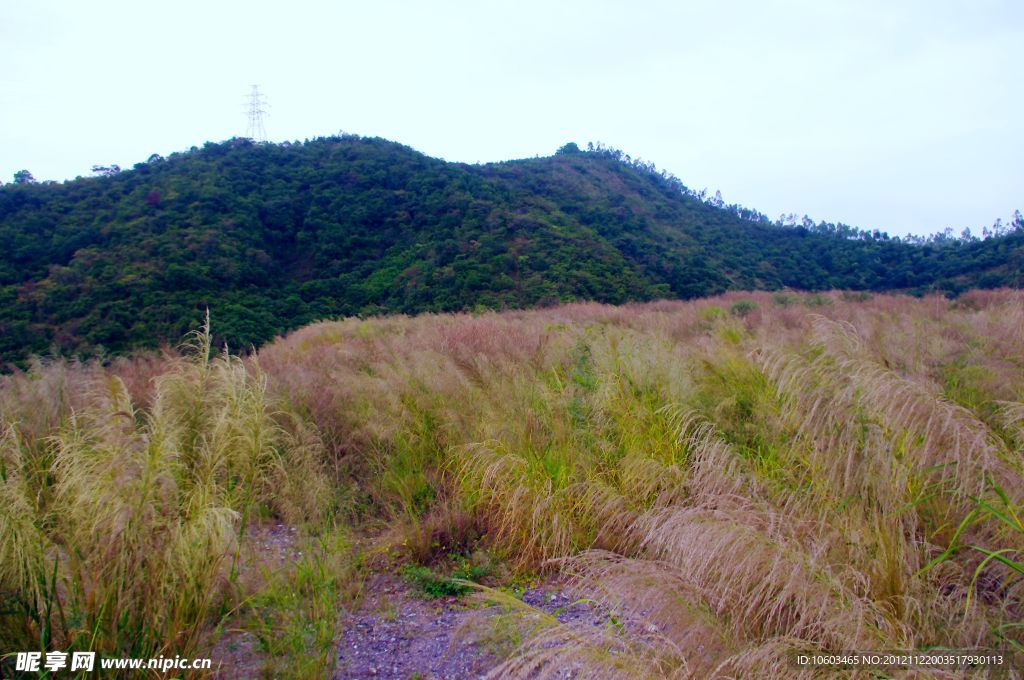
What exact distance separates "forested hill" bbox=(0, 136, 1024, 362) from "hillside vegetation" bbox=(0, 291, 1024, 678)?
13.7 meters

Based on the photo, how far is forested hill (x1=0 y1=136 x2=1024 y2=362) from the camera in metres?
18.8

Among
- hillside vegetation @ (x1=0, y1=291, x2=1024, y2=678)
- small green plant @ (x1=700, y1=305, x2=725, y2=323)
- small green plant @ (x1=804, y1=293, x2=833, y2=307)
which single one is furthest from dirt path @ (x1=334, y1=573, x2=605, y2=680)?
small green plant @ (x1=804, y1=293, x2=833, y2=307)

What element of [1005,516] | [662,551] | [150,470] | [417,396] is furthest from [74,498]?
[1005,516]

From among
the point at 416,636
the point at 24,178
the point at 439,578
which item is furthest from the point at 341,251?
the point at 416,636

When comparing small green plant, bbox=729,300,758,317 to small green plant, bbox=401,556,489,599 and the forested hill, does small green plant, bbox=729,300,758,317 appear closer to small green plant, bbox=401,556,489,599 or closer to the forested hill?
the forested hill

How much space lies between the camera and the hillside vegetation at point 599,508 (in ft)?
6.57

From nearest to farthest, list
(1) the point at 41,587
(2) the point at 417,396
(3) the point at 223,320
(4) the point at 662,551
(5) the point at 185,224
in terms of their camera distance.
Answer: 1. (1) the point at 41,587
2. (4) the point at 662,551
3. (2) the point at 417,396
4. (3) the point at 223,320
5. (5) the point at 185,224

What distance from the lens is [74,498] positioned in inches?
104

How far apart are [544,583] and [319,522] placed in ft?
5.63

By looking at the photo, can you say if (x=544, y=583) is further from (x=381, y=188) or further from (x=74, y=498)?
(x=381, y=188)

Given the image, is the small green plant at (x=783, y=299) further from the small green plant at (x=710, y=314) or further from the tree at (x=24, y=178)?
the tree at (x=24, y=178)

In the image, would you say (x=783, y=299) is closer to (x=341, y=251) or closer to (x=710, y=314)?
(x=710, y=314)

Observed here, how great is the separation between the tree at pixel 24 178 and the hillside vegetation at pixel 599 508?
30.6 meters

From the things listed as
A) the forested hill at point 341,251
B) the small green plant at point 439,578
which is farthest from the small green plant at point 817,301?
the small green plant at point 439,578
